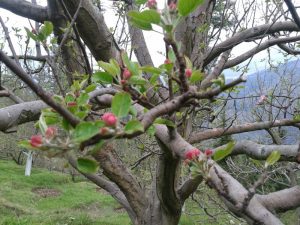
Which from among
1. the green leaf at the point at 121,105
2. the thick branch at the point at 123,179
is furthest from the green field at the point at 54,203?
the green leaf at the point at 121,105

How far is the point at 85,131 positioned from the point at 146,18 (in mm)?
251

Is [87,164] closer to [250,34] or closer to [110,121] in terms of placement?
[110,121]

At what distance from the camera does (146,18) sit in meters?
0.69

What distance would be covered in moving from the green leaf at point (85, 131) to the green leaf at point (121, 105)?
0.23 feet

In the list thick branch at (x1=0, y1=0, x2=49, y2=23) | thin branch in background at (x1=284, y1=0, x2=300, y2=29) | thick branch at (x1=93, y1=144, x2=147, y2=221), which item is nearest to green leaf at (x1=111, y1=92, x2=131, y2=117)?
thin branch in background at (x1=284, y1=0, x2=300, y2=29)

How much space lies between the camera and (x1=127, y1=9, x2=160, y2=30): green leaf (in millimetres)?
674

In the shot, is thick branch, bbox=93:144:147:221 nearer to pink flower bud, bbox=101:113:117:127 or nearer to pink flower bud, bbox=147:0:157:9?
pink flower bud, bbox=147:0:157:9

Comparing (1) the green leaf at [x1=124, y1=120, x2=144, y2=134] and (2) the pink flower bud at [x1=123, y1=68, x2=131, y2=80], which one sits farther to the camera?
(2) the pink flower bud at [x1=123, y1=68, x2=131, y2=80]

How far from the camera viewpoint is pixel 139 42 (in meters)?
3.31

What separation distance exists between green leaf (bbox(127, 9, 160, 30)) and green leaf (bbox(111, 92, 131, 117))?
145 mm

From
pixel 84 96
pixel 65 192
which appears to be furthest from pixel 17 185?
pixel 84 96

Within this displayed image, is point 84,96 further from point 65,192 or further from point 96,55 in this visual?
point 65,192

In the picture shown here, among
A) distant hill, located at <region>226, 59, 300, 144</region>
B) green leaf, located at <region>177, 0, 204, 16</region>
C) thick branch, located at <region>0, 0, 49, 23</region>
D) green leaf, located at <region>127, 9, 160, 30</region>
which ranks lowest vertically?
green leaf, located at <region>127, 9, 160, 30</region>

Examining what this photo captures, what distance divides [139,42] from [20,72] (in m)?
2.77
